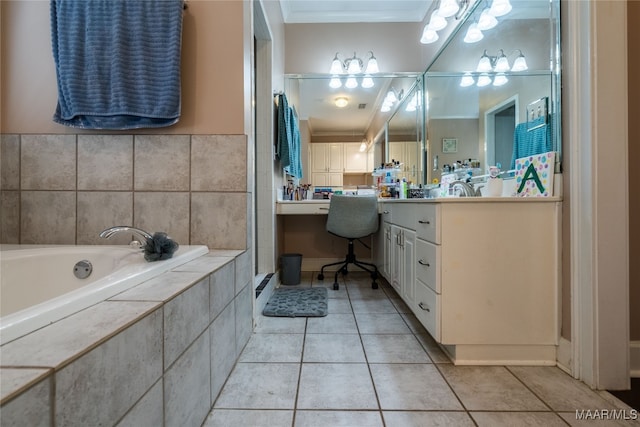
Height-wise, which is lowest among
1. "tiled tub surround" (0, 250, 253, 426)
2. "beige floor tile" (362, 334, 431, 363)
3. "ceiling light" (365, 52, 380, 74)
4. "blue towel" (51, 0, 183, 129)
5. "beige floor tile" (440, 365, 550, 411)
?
"beige floor tile" (440, 365, 550, 411)

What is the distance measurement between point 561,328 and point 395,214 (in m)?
1.14

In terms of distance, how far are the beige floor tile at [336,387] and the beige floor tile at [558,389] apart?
2.05 feet

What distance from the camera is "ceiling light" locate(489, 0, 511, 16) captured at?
169 cm

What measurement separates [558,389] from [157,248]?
1.57m

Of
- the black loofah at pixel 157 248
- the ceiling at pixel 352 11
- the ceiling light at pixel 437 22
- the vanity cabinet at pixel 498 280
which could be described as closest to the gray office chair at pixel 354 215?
the vanity cabinet at pixel 498 280

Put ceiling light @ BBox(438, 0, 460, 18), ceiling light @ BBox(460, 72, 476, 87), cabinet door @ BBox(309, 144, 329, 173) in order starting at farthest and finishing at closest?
cabinet door @ BBox(309, 144, 329, 173)
ceiling light @ BBox(438, 0, 460, 18)
ceiling light @ BBox(460, 72, 476, 87)

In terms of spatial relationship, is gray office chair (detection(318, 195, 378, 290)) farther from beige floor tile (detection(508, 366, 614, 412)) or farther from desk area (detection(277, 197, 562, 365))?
beige floor tile (detection(508, 366, 614, 412))

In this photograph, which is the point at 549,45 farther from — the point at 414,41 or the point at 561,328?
the point at 414,41

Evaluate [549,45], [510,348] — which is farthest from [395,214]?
[549,45]

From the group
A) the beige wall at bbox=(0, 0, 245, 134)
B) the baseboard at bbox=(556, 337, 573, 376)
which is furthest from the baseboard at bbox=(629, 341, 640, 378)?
the beige wall at bbox=(0, 0, 245, 134)

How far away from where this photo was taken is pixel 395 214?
217cm

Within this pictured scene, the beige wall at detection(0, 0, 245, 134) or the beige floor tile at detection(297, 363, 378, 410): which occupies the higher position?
the beige wall at detection(0, 0, 245, 134)

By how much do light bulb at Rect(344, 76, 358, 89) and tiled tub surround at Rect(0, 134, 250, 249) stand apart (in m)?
2.10

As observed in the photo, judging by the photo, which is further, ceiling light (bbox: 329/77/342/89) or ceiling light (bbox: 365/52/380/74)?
ceiling light (bbox: 329/77/342/89)
